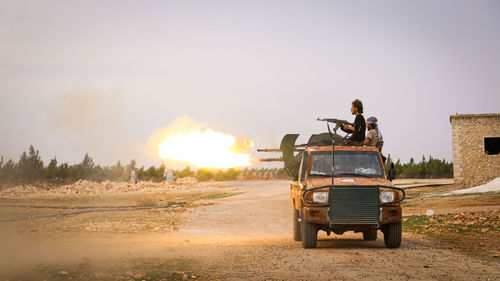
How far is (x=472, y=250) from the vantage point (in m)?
13.3

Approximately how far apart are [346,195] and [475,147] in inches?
1321

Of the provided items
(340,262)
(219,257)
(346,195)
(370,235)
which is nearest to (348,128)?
(346,195)

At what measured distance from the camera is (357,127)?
14.4 m

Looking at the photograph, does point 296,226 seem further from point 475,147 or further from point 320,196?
point 475,147

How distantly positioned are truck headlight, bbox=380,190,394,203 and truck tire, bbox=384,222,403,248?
2.36ft

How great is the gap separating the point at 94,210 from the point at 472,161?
2842 cm

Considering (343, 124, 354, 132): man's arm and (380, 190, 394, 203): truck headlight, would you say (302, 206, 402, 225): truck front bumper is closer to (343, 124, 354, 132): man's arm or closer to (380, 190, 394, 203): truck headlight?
(380, 190, 394, 203): truck headlight

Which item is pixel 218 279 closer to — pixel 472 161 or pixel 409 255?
pixel 409 255

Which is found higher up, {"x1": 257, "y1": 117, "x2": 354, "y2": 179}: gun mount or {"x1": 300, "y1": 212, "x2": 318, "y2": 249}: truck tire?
{"x1": 257, "y1": 117, "x2": 354, "y2": 179}: gun mount

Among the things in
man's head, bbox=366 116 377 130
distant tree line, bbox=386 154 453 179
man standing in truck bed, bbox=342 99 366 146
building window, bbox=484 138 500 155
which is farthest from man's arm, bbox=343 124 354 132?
distant tree line, bbox=386 154 453 179

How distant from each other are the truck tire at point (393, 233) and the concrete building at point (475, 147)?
31593 millimetres

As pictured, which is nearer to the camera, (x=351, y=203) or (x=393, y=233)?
(x=351, y=203)

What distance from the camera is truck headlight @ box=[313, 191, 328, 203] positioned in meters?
12.6

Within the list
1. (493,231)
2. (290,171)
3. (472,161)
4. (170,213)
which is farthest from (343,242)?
(472,161)
